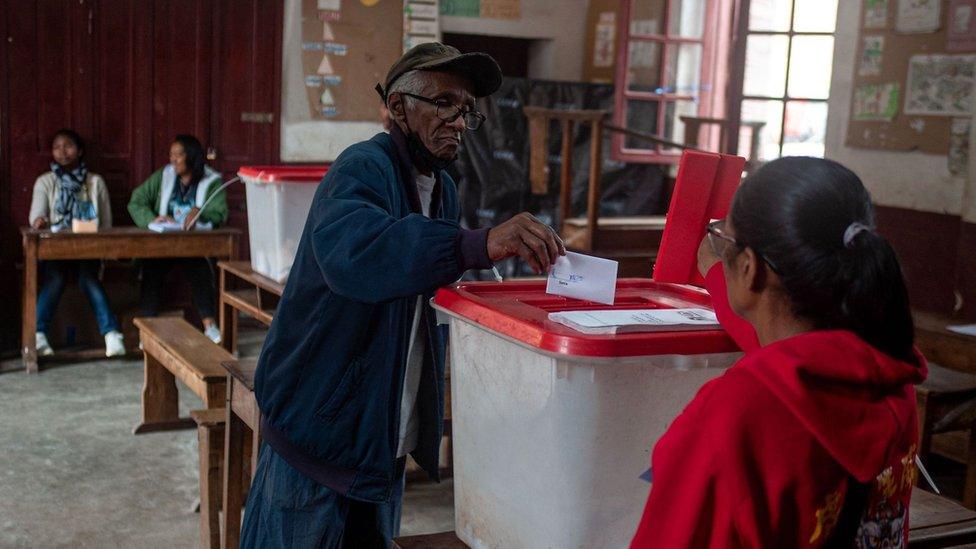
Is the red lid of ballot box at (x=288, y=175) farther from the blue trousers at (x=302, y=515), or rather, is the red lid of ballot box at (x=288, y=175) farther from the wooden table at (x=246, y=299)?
the blue trousers at (x=302, y=515)

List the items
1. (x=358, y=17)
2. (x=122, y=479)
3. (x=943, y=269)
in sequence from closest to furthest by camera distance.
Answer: (x=122, y=479) < (x=943, y=269) < (x=358, y=17)

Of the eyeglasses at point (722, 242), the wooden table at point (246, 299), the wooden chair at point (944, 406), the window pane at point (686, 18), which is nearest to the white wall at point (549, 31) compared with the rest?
the window pane at point (686, 18)

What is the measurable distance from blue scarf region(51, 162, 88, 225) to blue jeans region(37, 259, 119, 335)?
0.90 feet

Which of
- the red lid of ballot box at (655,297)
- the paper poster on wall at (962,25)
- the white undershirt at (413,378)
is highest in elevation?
the paper poster on wall at (962,25)

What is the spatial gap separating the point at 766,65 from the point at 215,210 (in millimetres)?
4024

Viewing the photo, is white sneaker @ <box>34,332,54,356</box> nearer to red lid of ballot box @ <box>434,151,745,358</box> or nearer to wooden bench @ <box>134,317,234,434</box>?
wooden bench @ <box>134,317,234,434</box>

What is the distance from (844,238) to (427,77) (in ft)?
3.09

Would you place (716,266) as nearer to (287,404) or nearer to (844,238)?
(844,238)

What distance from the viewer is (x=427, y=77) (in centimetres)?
183

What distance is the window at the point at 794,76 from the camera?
7.10 meters

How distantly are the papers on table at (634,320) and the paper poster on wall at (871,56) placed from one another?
Answer: 4.59 m

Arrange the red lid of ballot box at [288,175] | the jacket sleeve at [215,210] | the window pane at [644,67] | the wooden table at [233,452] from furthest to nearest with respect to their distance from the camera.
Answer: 1. the window pane at [644,67]
2. the jacket sleeve at [215,210]
3. the red lid of ballot box at [288,175]
4. the wooden table at [233,452]

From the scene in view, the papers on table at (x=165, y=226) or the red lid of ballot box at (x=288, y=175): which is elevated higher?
the red lid of ballot box at (x=288, y=175)

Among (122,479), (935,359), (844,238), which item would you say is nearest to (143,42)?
(122,479)
